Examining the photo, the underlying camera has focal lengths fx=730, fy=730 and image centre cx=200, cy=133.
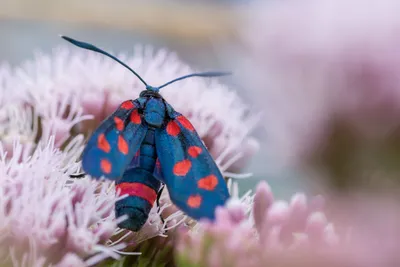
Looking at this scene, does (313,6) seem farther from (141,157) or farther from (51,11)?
(51,11)

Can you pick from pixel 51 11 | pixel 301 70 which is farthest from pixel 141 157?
pixel 51 11

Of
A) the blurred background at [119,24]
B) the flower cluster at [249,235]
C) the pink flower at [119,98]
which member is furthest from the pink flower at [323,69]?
the blurred background at [119,24]

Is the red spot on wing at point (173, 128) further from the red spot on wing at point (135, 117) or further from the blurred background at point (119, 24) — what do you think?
the blurred background at point (119, 24)

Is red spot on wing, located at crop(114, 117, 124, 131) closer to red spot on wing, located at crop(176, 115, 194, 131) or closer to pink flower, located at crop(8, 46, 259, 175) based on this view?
red spot on wing, located at crop(176, 115, 194, 131)

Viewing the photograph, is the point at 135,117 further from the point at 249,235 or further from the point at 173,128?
the point at 249,235

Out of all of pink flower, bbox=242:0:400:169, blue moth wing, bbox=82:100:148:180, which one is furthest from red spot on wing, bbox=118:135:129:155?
pink flower, bbox=242:0:400:169

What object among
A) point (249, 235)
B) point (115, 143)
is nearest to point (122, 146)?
point (115, 143)
